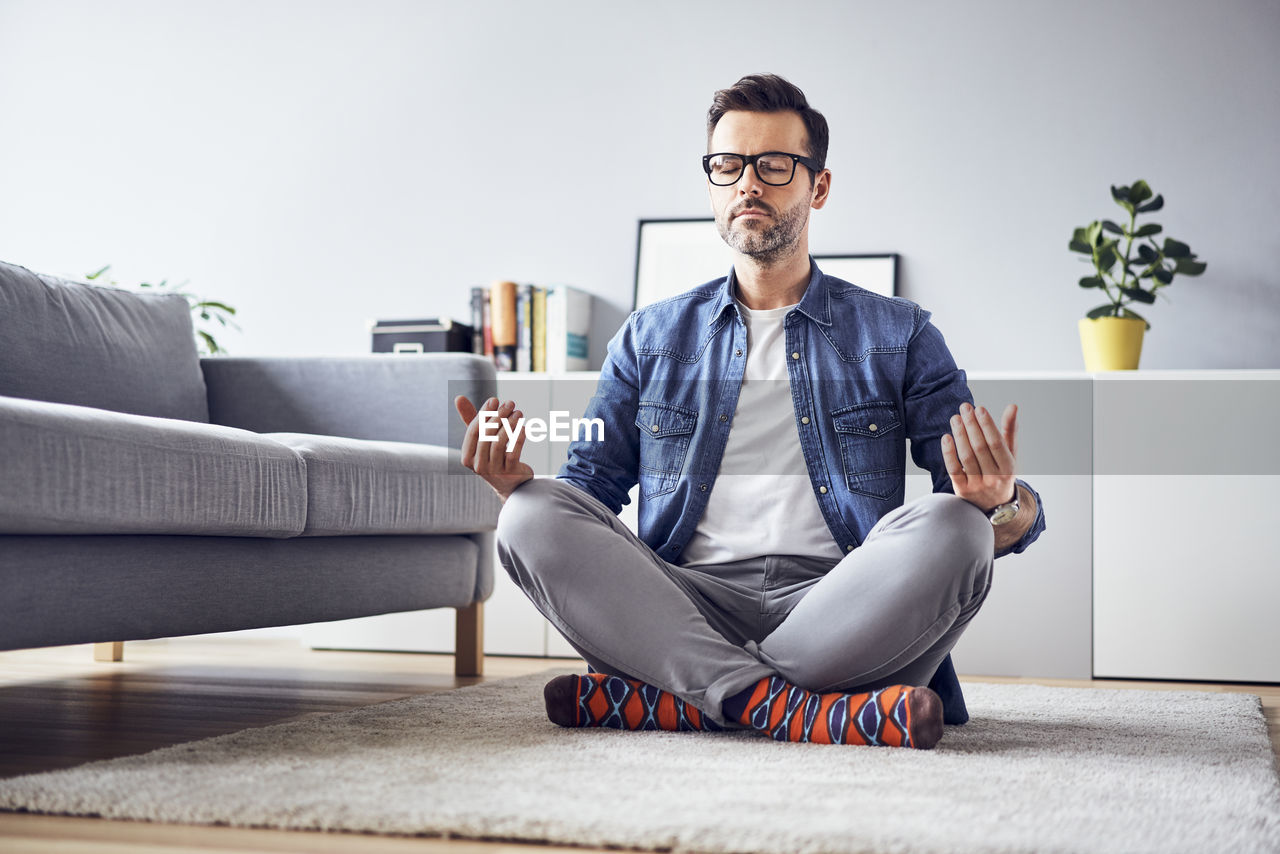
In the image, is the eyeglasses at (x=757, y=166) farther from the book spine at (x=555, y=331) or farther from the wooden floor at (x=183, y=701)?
the book spine at (x=555, y=331)

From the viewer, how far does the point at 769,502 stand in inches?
71.0

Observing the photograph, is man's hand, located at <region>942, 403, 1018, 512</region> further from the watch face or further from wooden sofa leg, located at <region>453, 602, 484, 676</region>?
wooden sofa leg, located at <region>453, 602, 484, 676</region>

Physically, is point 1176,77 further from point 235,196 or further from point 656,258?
point 235,196

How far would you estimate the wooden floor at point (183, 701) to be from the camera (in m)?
1.07

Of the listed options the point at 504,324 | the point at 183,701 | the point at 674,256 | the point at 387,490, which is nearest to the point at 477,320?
the point at 504,324

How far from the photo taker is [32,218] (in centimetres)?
416

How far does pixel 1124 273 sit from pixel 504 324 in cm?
166

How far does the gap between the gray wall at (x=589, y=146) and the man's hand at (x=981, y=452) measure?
6.43 ft

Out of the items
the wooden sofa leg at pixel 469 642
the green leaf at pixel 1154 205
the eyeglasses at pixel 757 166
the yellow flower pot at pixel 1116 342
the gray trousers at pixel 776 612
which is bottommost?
the wooden sofa leg at pixel 469 642

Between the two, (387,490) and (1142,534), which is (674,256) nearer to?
(1142,534)

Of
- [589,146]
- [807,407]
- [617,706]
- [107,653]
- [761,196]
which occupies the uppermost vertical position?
[589,146]

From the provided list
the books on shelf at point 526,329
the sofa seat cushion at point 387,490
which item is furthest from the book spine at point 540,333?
the sofa seat cushion at point 387,490

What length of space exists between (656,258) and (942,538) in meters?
2.21

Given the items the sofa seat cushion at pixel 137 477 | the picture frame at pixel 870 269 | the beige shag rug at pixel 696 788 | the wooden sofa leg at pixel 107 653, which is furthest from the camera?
the picture frame at pixel 870 269
